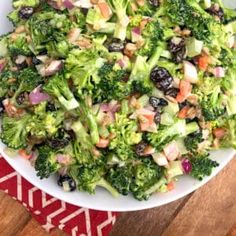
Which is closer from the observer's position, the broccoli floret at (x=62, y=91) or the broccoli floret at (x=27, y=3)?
the broccoli floret at (x=62, y=91)

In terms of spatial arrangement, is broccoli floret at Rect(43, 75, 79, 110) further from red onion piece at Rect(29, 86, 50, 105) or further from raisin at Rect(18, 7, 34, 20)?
raisin at Rect(18, 7, 34, 20)

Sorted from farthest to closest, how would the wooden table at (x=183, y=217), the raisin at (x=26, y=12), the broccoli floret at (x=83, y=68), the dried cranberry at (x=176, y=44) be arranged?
the wooden table at (x=183, y=217) → the raisin at (x=26, y=12) → the dried cranberry at (x=176, y=44) → the broccoli floret at (x=83, y=68)

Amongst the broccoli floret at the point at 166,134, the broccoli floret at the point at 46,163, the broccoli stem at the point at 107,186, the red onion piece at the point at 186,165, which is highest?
the broccoli floret at the point at 166,134

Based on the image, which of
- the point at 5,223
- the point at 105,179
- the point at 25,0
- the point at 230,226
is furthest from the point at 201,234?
the point at 25,0

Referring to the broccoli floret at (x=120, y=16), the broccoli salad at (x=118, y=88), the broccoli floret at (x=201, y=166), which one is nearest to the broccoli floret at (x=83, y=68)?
the broccoli salad at (x=118, y=88)

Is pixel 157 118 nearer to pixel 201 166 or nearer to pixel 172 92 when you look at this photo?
pixel 172 92

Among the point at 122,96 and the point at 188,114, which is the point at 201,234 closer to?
the point at 188,114

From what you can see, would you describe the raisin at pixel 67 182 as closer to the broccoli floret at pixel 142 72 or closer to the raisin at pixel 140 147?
the raisin at pixel 140 147
